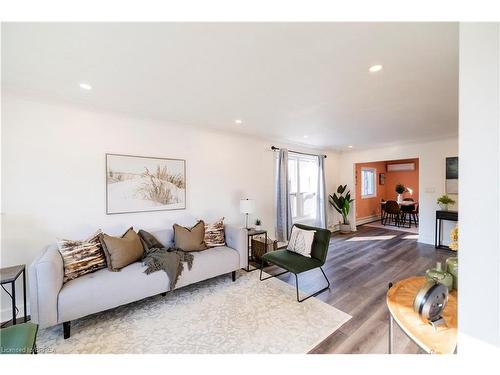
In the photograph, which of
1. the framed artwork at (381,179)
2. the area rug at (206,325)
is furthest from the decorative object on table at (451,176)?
the area rug at (206,325)

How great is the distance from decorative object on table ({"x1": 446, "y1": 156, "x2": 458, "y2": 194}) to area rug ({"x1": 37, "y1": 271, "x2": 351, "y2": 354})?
4092 millimetres

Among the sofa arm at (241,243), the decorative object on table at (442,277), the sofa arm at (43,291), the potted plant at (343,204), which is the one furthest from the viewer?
the potted plant at (343,204)

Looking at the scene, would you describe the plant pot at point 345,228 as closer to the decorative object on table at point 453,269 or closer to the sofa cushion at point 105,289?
the decorative object on table at point 453,269

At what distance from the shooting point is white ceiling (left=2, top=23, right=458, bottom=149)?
129 centimetres

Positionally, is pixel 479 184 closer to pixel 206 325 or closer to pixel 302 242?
pixel 206 325

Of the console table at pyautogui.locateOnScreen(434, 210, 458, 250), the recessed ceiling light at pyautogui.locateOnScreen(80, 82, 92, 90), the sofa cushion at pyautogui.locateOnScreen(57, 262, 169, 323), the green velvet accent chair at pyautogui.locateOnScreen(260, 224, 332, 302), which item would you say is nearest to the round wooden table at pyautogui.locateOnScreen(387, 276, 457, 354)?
the green velvet accent chair at pyautogui.locateOnScreen(260, 224, 332, 302)

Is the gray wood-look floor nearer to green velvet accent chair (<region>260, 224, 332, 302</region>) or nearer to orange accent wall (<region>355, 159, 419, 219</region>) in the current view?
green velvet accent chair (<region>260, 224, 332, 302</region>)

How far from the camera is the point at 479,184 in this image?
621 millimetres

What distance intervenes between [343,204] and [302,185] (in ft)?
4.64

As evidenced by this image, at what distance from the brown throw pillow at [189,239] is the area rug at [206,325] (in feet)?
1.77

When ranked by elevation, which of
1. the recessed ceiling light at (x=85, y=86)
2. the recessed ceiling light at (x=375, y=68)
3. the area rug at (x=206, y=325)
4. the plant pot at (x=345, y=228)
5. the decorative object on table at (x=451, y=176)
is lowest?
the area rug at (x=206, y=325)

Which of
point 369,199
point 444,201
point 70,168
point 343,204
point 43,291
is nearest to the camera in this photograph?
point 43,291

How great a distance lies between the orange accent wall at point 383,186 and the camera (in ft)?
21.5

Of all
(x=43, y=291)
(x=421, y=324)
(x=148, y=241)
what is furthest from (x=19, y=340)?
(x=421, y=324)
